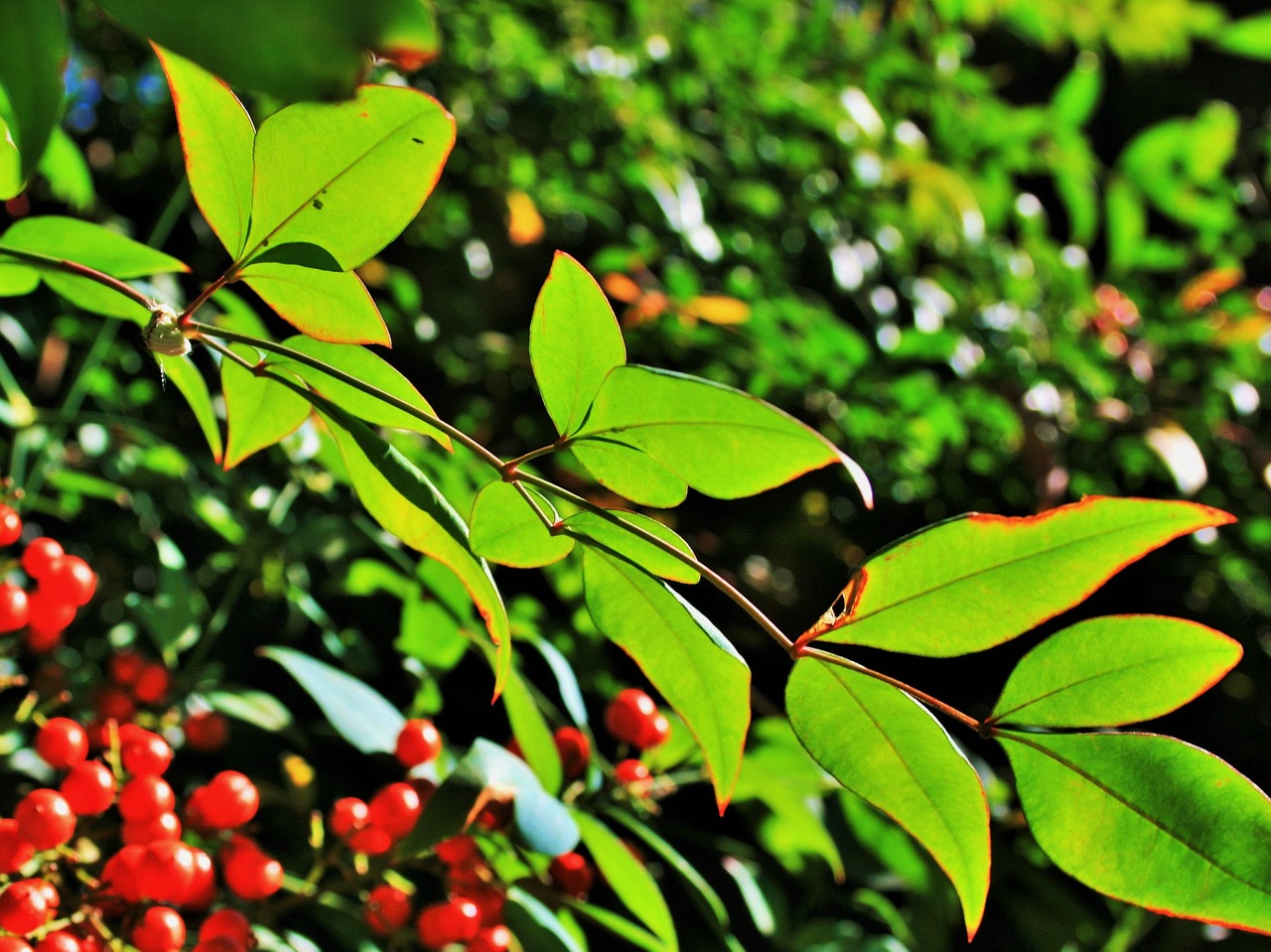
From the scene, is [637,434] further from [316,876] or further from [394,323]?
[394,323]

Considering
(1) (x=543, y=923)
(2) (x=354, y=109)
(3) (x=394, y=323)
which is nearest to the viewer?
(2) (x=354, y=109)

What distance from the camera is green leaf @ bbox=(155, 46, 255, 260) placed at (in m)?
0.31

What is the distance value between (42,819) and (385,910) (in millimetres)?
162

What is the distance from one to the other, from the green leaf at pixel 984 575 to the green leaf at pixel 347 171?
18 cm

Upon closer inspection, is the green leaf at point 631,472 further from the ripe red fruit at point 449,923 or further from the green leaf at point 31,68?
the ripe red fruit at point 449,923

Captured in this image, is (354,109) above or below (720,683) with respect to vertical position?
above

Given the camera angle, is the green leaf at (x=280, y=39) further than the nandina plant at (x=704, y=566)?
No

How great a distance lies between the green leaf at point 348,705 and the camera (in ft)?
1.85

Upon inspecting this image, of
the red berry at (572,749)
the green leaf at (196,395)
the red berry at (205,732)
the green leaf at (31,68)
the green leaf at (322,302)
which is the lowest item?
the red berry at (205,732)

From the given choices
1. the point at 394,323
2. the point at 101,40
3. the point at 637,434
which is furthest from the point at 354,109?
the point at 101,40

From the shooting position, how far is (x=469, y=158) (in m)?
1.25

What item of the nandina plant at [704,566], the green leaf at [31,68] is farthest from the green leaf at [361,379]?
the green leaf at [31,68]

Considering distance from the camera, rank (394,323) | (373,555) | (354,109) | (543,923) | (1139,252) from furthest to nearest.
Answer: (1139,252), (394,323), (373,555), (543,923), (354,109)

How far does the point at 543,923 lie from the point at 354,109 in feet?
1.28
